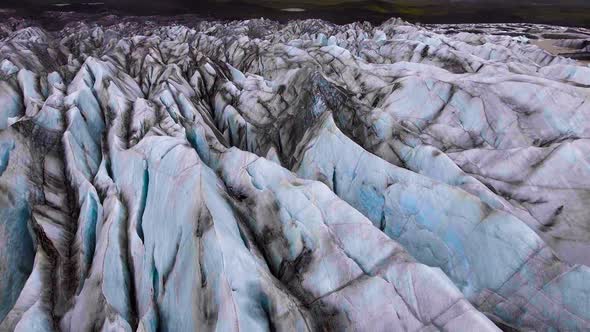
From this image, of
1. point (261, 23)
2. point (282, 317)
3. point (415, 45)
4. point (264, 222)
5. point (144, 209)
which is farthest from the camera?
point (261, 23)

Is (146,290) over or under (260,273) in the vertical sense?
under

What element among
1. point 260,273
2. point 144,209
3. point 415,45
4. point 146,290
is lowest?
point 146,290

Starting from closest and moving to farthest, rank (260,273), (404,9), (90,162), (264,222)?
1. (260,273)
2. (264,222)
3. (90,162)
4. (404,9)

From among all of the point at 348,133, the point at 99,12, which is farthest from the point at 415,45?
the point at 99,12

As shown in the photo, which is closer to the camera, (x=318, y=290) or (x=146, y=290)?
(x=318, y=290)

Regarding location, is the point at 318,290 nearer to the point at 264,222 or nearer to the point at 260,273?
the point at 260,273

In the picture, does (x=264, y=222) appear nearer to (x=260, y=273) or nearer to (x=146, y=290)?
(x=260, y=273)
